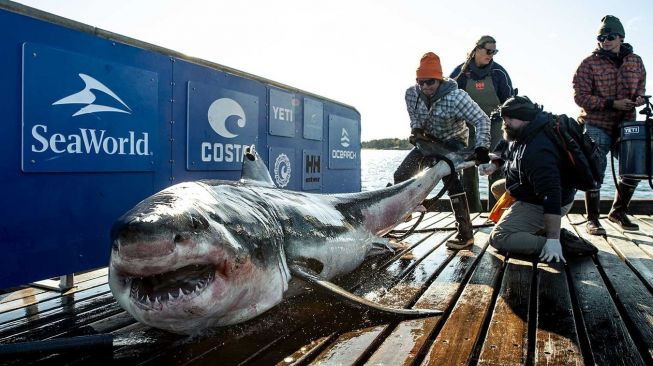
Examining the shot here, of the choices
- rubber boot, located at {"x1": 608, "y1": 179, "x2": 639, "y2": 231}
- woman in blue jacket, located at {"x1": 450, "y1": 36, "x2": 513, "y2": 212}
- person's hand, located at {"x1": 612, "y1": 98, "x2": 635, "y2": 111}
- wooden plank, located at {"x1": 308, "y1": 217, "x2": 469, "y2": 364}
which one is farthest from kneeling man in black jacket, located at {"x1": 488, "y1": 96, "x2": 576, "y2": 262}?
woman in blue jacket, located at {"x1": 450, "y1": 36, "x2": 513, "y2": 212}

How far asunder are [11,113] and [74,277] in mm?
1494

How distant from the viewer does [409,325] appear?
2.74 meters

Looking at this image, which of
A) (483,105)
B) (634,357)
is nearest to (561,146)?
(634,357)

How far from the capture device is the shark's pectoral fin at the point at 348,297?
273cm

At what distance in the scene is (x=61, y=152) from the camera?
379 cm

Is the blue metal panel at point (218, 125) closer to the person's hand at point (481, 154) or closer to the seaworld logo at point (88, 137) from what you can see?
the seaworld logo at point (88, 137)

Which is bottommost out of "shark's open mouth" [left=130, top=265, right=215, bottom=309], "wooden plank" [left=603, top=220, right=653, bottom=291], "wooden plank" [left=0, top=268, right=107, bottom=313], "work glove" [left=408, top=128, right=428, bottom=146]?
"wooden plank" [left=0, top=268, right=107, bottom=313]

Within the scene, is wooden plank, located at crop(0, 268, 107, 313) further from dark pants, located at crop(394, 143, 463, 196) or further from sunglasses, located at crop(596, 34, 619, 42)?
sunglasses, located at crop(596, 34, 619, 42)

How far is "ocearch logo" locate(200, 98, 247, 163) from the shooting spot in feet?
17.8

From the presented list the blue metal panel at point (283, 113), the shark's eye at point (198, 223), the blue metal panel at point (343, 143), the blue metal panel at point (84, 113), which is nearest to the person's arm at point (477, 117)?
the blue metal panel at point (283, 113)

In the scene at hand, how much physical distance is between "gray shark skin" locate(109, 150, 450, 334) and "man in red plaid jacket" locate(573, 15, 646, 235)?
14.7 ft

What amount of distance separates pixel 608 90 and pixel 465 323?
513 cm

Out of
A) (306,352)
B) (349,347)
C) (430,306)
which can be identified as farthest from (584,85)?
(306,352)

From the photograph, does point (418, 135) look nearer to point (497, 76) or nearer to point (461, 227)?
point (461, 227)
